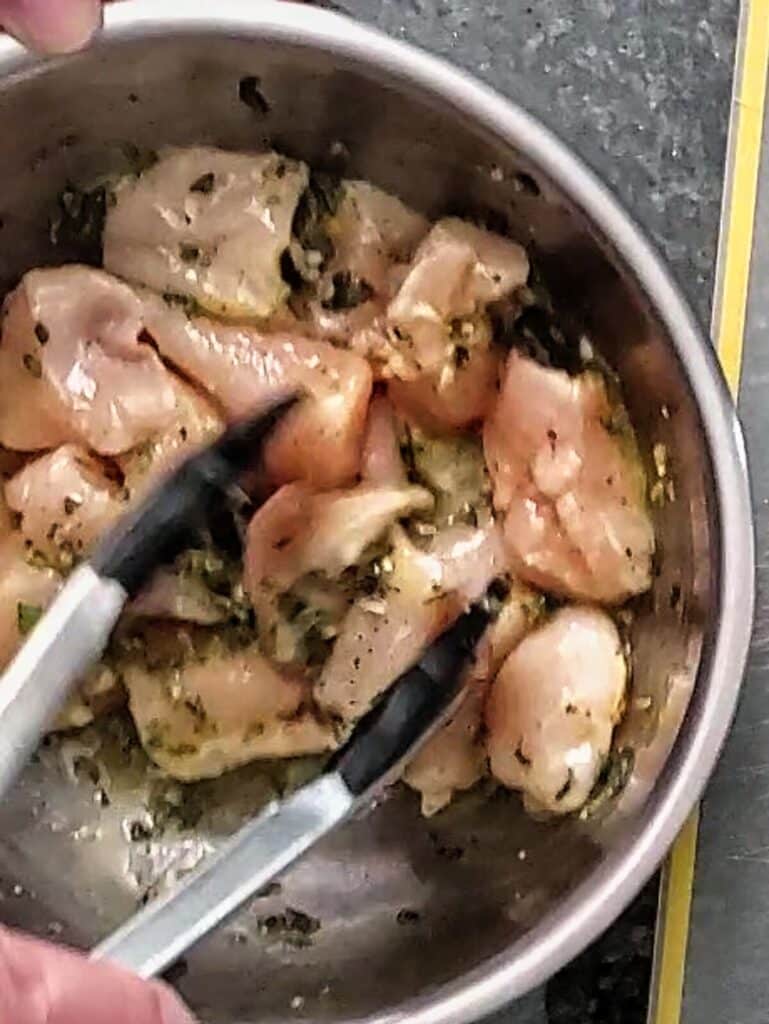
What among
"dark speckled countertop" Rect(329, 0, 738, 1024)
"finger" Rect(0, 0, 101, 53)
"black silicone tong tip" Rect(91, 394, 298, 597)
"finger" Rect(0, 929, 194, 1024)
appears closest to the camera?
"finger" Rect(0, 929, 194, 1024)

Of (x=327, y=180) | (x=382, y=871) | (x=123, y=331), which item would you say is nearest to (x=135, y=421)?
(x=123, y=331)

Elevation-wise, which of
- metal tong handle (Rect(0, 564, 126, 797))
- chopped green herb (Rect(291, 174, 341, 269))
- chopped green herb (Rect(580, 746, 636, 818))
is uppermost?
chopped green herb (Rect(291, 174, 341, 269))

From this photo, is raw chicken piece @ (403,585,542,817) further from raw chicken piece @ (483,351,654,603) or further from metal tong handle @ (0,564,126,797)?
metal tong handle @ (0,564,126,797)

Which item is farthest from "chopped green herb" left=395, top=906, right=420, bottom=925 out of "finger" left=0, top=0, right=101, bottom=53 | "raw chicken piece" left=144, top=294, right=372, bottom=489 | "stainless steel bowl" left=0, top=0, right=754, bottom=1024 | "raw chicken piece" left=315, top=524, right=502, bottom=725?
"finger" left=0, top=0, right=101, bottom=53

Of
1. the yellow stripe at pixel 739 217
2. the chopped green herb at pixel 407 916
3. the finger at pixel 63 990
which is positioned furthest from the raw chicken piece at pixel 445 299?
the finger at pixel 63 990

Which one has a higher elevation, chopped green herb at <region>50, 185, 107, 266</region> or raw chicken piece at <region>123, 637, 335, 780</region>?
chopped green herb at <region>50, 185, 107, 266</region>

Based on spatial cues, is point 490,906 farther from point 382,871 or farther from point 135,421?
point 135,421

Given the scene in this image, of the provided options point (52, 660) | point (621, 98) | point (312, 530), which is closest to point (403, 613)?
point (312, 530)
